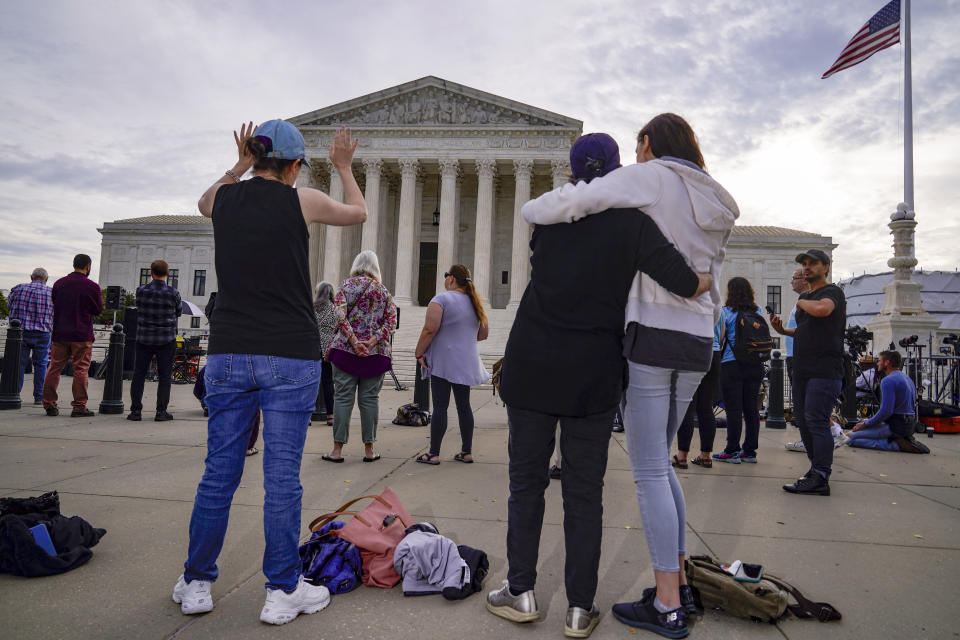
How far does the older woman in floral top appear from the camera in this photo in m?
5.75

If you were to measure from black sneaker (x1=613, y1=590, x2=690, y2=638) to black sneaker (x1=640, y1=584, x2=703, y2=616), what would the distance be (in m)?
0.01

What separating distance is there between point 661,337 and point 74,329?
8.83 m

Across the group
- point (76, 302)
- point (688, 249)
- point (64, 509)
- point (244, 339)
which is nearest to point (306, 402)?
point (244, 339)

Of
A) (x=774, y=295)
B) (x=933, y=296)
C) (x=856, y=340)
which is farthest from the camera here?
(x=933, y=296)

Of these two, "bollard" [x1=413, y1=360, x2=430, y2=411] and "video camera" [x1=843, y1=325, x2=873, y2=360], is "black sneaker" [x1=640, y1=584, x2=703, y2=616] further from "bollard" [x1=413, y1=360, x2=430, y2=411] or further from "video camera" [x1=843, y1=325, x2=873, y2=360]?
"video camera" [x1=843, y1=325, x2=873, y2=360]

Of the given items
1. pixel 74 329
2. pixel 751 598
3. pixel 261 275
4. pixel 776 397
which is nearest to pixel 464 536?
pixel 751 598

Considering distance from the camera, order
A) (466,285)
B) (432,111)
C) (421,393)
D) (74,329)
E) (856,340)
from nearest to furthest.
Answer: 1. (466,285)
2. (74,329)
3. (421,393)
4. (856,340)
5. (432,111)

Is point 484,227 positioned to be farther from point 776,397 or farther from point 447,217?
point 776,397

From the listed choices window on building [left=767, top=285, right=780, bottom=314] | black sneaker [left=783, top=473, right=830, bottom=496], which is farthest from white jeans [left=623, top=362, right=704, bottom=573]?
window on building [left=767, top=285, right=780, bottom=314]

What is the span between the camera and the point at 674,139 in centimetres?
271

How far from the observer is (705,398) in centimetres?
604

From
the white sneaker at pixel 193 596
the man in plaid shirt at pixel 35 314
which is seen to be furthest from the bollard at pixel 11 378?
the white sneaker at pixel 193 596

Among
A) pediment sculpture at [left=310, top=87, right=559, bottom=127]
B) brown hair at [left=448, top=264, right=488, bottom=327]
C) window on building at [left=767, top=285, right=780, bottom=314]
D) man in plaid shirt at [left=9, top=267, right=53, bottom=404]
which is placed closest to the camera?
brown hair at [left=448, top=264, right=488, bottom=327]

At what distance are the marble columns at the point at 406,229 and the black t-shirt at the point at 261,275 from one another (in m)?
32.9
